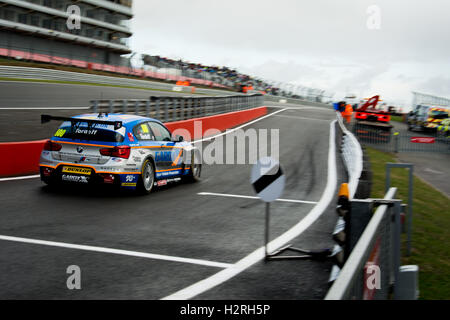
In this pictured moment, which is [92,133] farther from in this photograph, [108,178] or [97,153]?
[108,178]

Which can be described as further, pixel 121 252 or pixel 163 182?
pixel 163 182

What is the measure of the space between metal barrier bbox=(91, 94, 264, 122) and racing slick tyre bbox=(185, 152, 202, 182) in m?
4.66

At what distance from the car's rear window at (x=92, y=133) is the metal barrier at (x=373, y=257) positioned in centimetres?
522

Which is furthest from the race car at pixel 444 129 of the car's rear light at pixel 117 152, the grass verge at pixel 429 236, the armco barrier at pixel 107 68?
the armco barrier at pixel 107 68

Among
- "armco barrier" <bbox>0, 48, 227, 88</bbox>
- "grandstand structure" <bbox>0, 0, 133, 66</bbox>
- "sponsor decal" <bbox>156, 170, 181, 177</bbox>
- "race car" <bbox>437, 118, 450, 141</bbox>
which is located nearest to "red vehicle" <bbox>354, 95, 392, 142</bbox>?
"race car" <bbox>437, 118, 450, 141</bbox>

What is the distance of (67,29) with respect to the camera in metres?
72.9

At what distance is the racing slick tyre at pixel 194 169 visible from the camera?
1338cm

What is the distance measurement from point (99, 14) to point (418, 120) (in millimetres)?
52963

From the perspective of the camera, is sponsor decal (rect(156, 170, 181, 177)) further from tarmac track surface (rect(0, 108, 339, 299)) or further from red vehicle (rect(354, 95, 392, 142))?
red vehicle (rect(354, 95, 392, 142))

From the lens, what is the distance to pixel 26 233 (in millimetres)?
7438

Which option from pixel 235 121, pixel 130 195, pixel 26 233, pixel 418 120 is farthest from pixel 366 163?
pixel 418 120

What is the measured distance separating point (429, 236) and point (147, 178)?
5525 millimetres

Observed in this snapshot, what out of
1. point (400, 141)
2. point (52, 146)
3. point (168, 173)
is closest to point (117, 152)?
point (52, 146)
